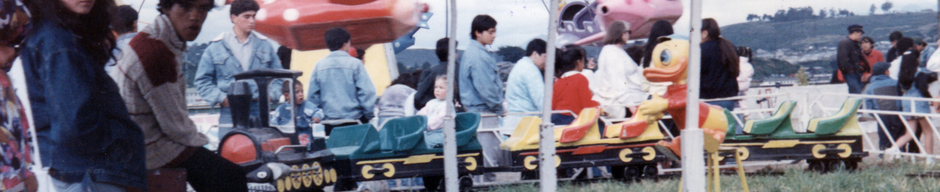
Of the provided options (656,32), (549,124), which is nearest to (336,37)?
(549,124)

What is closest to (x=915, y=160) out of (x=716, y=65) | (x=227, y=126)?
(x=716, y=65)

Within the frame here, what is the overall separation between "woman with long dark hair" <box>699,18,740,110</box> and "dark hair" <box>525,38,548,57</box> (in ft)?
2.98

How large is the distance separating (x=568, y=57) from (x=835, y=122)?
5.11ft

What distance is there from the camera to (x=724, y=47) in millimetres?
5645

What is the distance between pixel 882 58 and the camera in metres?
8.45

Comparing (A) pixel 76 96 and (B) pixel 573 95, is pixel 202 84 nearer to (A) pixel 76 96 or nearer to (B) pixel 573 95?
(A) pixel 76 96

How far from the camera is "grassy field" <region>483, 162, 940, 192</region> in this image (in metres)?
4.75

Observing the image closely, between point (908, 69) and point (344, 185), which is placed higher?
point (908, 69)

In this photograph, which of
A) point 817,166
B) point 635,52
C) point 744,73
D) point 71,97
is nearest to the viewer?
point 71,97

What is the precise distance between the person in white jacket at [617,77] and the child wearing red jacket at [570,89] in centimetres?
9

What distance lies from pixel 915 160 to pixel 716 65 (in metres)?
1.66

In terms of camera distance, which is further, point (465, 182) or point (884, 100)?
point (884, 100)

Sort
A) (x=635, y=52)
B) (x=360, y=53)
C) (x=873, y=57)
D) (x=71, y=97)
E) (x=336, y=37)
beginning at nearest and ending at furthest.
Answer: (x=71, y=97), (x=336, y=37), (x=360, y=53), (x=635, y=52), (x=873, y=57)

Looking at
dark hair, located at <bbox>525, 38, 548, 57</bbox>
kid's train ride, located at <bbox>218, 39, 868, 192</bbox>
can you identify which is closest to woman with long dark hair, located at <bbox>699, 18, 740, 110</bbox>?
kid's train ride, located at <bbox>218, 39, 868, 192</bbox>
